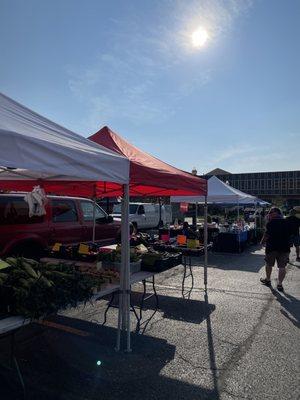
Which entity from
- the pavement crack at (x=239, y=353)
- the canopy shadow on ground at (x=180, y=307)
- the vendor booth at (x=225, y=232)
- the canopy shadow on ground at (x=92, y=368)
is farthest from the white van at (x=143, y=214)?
the canopy shadow on ground at (x=92, y=368)

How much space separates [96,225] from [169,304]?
3.70 meters

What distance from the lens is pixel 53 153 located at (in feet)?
12.2

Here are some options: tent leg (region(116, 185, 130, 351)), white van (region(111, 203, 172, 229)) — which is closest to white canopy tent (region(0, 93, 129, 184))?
tent leg (region(116, 185, 130, 351))

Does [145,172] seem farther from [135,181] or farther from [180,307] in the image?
[180,307]

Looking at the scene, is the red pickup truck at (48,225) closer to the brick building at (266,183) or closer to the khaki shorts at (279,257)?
the khaki shorts at (279,257)

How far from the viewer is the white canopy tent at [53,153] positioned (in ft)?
10.8

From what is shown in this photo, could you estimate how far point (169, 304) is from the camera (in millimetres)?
7168

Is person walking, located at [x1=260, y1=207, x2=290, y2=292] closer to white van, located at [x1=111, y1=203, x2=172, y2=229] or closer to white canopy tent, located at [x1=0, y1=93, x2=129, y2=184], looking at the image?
white canopy tent, located at [x1=0, y1=93, x2=129, y2=184]

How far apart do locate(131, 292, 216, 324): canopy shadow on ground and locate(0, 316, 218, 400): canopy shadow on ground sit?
1.14 m

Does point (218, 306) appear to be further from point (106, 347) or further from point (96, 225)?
point (96, 225)

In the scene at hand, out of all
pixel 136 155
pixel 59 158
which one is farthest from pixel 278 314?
pixel 59 158

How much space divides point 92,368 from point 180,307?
9.39 feet

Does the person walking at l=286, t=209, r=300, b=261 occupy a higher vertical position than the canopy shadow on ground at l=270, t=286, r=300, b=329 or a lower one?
higher

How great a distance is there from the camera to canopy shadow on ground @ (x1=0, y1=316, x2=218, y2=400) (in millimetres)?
3848
